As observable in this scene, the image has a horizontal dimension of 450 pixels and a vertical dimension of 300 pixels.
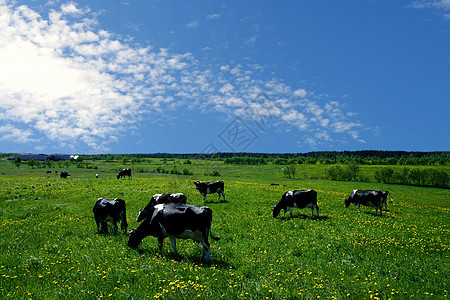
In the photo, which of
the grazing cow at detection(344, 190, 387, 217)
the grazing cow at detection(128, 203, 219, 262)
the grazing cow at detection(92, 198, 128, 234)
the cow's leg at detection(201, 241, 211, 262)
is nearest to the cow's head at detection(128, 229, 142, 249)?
the grazing cow at detection(128, 203, 219, 262)

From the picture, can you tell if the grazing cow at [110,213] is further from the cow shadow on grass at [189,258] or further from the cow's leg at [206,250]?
the cow's leg at [206,250]

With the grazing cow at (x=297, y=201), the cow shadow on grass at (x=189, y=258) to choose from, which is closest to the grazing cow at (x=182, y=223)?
the cow shadow on grass at (x=189, y=258)

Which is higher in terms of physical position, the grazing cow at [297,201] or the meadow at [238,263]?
the grazing cow at [297,201]

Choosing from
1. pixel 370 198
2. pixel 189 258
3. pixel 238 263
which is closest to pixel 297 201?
pixel 370 198

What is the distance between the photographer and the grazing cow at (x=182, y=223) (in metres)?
9.18

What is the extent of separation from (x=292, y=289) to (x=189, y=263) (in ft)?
11.3

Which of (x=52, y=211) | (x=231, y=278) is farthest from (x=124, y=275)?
(x=52, y=211)

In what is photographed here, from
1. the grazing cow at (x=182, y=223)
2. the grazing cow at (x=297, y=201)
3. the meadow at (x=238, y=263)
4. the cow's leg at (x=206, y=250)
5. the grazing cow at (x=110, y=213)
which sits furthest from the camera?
the grazing cow at (x=297, y=201)

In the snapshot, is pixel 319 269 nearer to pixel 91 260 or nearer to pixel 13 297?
pixel 91 260

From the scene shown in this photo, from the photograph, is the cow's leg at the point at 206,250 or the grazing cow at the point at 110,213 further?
the grazing cow at the point at 110,213

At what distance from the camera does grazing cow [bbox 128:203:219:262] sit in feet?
30.1

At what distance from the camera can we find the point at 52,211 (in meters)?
19.4

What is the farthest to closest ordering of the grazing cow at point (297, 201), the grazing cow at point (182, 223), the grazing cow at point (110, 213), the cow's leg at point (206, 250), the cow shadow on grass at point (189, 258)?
1. the grazing cow at point (297, 201)
2. the grazing cow at point (110, 213)
3. the grazing cow at point (182, 223)
4. the cow's leg at point (206, 250)
5. the cow shadow on grass at point (189, 258)

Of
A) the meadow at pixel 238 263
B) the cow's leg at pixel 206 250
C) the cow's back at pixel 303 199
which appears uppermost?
the cow's back at pixel 303 199
